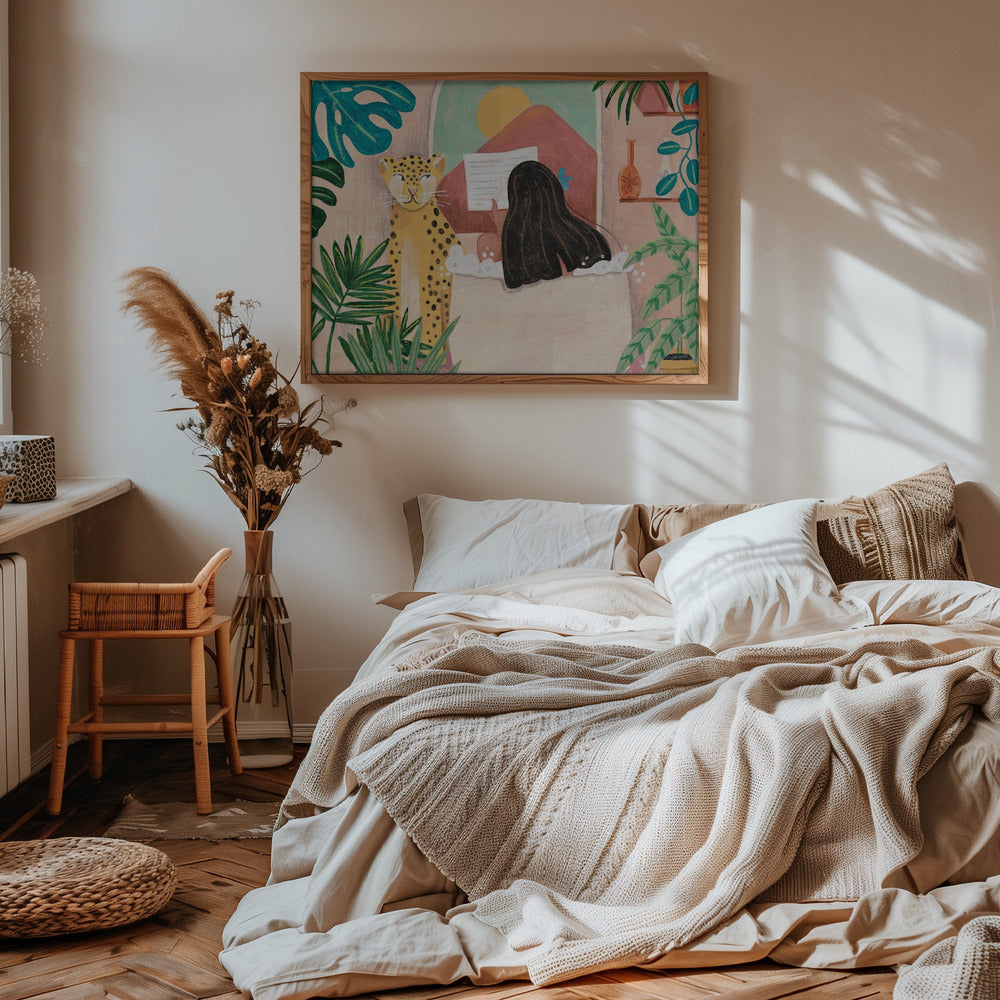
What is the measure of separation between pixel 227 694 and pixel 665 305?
1.96 metres

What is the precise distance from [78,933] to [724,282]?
2.82 metres

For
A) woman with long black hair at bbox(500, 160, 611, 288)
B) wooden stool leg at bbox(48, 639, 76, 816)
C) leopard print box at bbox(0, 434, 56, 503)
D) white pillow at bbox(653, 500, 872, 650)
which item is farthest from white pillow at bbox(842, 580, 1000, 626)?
leopard print box at bbox(0, 434, 56, 503)

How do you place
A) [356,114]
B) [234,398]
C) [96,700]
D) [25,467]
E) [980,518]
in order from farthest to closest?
[980,518] < [356,114] < [234,398] < [96,700] < [25,467]

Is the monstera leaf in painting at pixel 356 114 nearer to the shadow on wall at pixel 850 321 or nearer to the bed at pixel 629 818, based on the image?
the shadow on wall at pixel 850 321

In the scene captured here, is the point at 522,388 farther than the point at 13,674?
Yes

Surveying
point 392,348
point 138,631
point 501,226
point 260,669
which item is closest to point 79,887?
point 138,631

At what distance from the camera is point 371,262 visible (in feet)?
12.3

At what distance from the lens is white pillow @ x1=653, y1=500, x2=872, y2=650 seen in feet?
9.59

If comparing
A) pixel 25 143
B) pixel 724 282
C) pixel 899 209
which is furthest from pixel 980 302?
pixel 25 143

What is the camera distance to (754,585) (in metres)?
3.01

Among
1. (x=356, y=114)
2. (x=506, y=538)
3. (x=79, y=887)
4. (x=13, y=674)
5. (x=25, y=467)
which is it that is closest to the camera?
(x=79, y=887)

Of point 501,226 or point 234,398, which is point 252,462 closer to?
point 234,398

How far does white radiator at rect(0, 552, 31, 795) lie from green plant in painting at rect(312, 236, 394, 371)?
1.26 metres

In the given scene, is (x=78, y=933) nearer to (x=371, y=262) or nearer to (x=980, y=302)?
(x=371, y=262)
